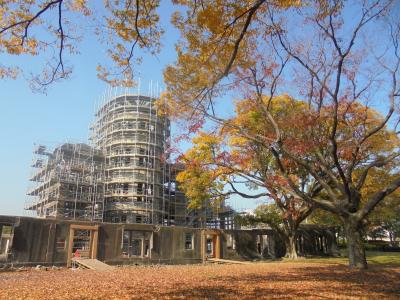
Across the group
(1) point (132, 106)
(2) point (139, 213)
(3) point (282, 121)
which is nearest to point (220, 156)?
(3) point (282, 121)

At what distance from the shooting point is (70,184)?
41.4 meters

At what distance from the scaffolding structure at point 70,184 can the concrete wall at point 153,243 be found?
18645 millimetres

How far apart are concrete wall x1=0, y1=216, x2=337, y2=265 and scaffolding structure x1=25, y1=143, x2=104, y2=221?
1865 cm

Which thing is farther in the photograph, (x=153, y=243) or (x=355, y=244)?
(x=153, y=243)

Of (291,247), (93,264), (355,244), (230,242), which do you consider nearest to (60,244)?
(93,264)

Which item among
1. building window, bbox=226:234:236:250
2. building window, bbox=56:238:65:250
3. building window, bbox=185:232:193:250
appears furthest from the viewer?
building window, bbox=226:234:236:250

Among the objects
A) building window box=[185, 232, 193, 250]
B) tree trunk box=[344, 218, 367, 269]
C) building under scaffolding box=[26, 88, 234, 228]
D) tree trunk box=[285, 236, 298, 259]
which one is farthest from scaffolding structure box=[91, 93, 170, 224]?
tree trunk box=[344, 218, 367, 269]

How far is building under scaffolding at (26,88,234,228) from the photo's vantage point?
41.6 m

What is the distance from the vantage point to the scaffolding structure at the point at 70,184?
133 ft

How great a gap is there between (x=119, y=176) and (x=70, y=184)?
6.06 meters

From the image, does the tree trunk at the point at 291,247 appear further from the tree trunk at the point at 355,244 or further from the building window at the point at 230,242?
the tree trunk at the point at 355,244

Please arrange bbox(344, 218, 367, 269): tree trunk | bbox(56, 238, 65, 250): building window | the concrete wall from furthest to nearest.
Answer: bbox(56, 238, 65, 250): building window
the concrete wall
bbox(344, 218, 367, 269): tree trunk

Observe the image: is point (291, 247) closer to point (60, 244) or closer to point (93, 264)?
point (93, 264)

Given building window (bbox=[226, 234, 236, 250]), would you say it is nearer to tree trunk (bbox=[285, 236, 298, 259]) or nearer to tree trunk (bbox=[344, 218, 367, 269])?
tree trunk (bbox=[285, 236, 298, 259])
